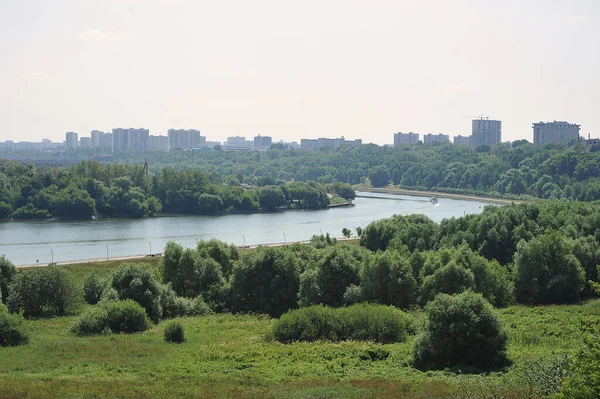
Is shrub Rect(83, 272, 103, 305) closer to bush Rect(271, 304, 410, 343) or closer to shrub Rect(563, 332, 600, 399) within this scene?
bush Rect(271, 304, 410, 343)

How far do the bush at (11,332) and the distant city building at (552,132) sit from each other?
16778cm

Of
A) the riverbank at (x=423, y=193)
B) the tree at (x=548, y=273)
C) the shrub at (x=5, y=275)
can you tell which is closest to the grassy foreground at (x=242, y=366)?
the shrub at (x=5, y=275)

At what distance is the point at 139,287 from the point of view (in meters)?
28.0

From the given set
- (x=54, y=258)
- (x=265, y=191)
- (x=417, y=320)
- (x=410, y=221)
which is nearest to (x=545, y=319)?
(x=417, y=320)

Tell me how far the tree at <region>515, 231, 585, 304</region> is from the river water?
28.6 m

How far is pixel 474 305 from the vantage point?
65.3ft

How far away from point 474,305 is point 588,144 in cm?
11601

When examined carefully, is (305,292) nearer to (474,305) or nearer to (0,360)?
(474,305)

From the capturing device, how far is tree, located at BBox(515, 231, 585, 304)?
3166cm

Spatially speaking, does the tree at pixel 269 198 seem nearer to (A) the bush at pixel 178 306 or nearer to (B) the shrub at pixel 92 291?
(B) the shrub at pixel 92 291

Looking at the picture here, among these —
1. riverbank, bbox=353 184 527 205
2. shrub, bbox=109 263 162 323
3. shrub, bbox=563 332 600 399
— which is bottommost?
shrub, bbox=109 263 162 323

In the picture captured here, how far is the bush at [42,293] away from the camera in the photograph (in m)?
28.2

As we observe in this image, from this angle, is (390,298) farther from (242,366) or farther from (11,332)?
(11,332)

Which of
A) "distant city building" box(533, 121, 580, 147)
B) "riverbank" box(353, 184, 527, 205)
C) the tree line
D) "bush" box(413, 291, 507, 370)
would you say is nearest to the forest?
"bush" box(413, 291, 507, 370)
